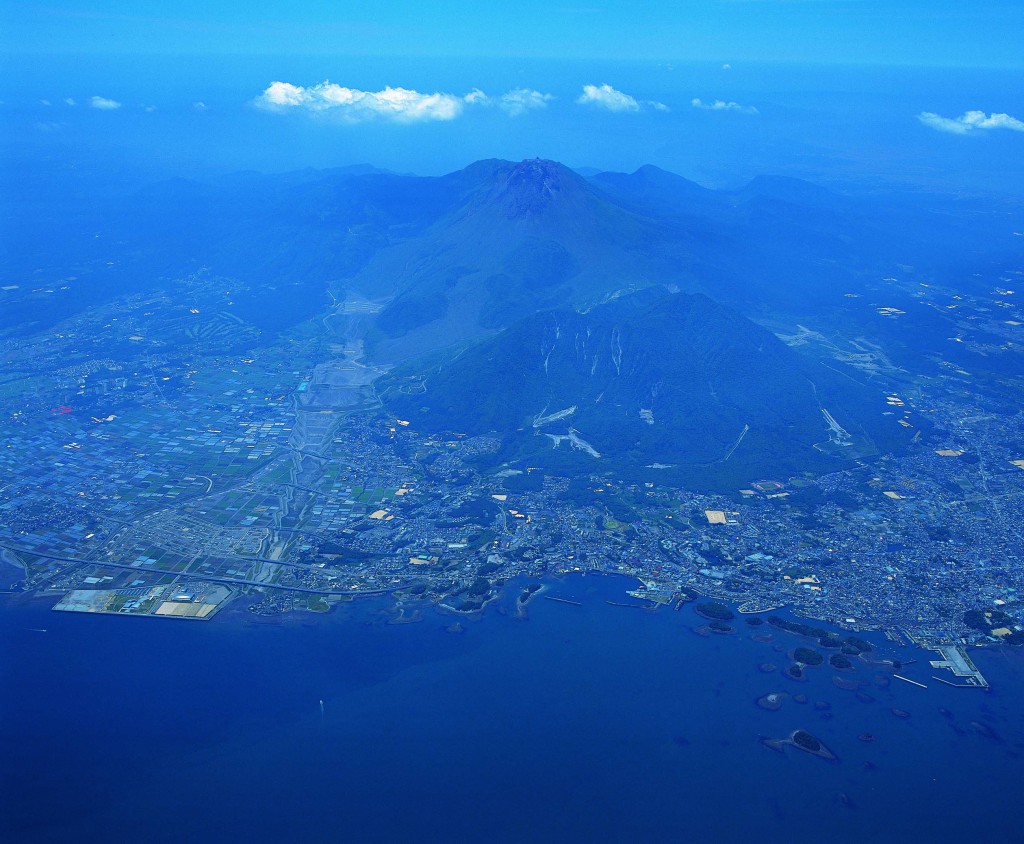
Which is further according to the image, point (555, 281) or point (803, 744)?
point (555, 281)

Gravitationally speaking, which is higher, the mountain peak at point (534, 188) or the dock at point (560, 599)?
the mountain peak at point (534, 188)

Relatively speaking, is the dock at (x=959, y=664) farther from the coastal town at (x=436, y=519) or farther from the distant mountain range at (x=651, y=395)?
the distant mountain range at (x=651, y=395)

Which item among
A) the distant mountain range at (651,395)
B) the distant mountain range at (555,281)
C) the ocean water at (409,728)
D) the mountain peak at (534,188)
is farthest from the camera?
the mountain peak at (534,188)

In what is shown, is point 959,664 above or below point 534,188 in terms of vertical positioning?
below

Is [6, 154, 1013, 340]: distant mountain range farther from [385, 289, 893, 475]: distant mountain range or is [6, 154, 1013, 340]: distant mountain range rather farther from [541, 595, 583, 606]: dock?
[541, 595, 583, 606]: dock

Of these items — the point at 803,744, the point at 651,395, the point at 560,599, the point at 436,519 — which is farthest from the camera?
the point at 651,395

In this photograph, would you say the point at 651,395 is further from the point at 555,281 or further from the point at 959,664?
the point at 959,664

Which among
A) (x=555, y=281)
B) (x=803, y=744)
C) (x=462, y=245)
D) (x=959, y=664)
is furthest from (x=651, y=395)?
(x=462, y=245)

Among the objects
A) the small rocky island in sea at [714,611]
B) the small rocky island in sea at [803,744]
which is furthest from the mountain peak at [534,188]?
the small rocky island in sea at [803,744]

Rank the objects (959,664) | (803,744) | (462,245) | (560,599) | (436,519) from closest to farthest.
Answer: (803,744) → (959,664) → (560,599) → (436,519) → (462,245)

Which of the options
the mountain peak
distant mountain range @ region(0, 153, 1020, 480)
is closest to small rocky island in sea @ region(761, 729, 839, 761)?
A: distant mountain range @ region(0, 153, 1020, 480)

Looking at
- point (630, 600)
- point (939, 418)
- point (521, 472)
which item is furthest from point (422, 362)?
point (939, 418)

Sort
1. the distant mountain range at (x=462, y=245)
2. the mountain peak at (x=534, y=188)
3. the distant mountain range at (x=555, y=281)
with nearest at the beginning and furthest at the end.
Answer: the distant mountain range at (x=555, y=281), the distant mountain range at (x=462, y=245), the mountain peak at (x=534, y=188)
